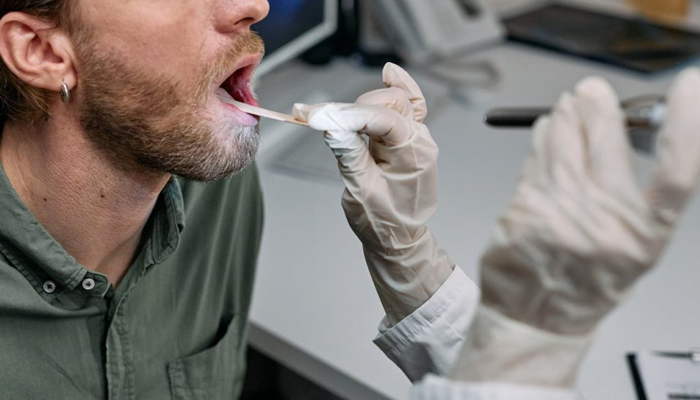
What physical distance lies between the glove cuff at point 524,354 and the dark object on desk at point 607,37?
130 centimetres

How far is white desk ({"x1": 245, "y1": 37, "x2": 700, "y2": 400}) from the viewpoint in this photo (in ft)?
3.44

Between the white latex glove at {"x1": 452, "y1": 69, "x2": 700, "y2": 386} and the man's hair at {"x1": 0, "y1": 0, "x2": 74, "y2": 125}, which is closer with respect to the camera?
the white latex glove at {"x1": 452, "y1": 69, "x2": 700, "y2": 386}

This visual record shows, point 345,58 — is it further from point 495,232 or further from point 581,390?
point 495,232

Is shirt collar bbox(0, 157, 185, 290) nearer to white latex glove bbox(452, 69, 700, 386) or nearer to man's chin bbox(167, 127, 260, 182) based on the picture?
man's chin bbox(167, 127, 260, 182)

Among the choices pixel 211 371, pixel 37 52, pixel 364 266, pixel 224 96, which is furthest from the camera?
pixel 364 266

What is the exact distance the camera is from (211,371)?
1.08 m

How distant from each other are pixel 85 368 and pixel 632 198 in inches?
25.1

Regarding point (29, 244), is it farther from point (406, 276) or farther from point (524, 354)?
point (524, 354)

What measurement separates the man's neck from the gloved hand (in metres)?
0.23

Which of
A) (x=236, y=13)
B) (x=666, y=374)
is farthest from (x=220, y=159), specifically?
(x=666, y=374)

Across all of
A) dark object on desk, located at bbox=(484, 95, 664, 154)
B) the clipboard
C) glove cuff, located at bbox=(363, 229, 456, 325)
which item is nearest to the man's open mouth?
glove cuff, located at bbox=(363, 229, 456, 325)

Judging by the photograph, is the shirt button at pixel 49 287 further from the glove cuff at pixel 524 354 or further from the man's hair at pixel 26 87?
the glove cuff at pixel 524 354

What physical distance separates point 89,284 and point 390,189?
351mm

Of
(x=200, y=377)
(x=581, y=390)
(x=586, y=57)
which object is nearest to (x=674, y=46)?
(x=586, y=57)
